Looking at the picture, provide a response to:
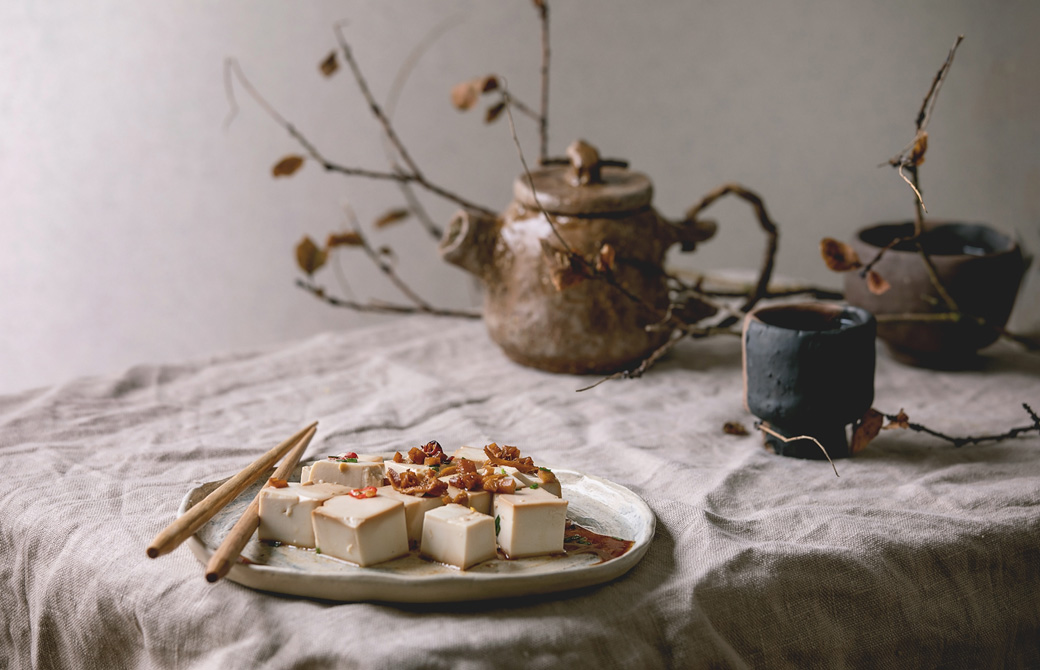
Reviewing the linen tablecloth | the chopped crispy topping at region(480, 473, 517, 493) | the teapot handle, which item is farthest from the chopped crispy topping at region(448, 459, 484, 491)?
the teapot handle

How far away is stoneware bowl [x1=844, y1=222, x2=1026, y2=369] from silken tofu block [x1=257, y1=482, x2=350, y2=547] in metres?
0.78

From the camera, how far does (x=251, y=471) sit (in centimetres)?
76

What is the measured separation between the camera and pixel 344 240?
1.30 metres

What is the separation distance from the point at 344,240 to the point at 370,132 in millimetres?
886

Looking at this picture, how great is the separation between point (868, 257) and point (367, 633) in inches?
33.0

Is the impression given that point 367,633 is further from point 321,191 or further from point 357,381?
point 321,191

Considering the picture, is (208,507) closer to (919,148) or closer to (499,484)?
(499,484)

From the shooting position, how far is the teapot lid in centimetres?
110

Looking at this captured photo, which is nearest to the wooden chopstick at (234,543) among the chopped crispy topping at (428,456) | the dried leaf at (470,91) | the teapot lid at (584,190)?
the chopped crispy topping at (428,456)

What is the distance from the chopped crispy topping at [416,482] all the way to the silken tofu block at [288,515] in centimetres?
6

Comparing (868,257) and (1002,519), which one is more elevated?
(868,257)

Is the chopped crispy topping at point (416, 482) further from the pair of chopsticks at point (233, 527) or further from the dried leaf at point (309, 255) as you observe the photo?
the dried leaf at point (309, 255)

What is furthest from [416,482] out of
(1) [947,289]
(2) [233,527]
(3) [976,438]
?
(1) [947,289]

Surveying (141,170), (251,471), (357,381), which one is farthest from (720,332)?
(141,170)
